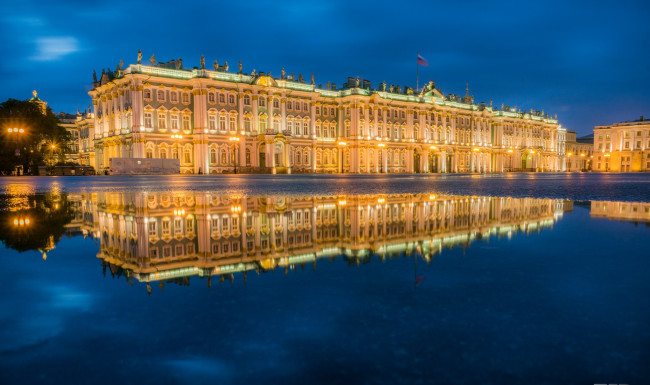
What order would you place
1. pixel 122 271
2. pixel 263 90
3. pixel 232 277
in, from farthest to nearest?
pixel 263 90 → pixel 122 271 → pixel 232 277

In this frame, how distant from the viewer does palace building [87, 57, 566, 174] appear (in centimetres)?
4828

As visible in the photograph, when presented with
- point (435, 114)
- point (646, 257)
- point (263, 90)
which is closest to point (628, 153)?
point (435, 114)

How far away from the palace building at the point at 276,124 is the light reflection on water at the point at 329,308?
46605mm

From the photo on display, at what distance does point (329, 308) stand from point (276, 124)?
179ft

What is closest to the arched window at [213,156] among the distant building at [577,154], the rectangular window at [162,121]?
the rectangular window at [162,121]

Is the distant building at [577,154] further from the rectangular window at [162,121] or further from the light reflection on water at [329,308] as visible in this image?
the light reflection on water at [329,308]

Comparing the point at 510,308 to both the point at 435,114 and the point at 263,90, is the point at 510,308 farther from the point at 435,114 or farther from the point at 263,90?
the point at 435,114

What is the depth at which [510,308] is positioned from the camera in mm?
2422

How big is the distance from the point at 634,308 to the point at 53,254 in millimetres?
4693

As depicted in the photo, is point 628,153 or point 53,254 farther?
point 628,153

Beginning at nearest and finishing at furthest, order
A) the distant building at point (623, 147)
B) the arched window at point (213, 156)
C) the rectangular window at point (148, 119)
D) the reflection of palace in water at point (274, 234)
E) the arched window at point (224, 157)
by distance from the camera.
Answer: the reflection of palace in water at point (274, 234) → the rectangular window at point (148, 119) → the arched window at point (213, 156) → the arched window at point (224, 157) → the distant building at point (623, 147)

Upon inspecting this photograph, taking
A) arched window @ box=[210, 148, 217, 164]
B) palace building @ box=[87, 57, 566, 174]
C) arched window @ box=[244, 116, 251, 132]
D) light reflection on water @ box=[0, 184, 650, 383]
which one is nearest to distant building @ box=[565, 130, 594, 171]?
palace building @ box=[87, 57, 566, 174]

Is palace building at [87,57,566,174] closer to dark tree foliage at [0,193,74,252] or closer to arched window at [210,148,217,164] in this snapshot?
arched window at [210,148,217,164]

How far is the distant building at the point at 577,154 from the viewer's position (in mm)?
112625
